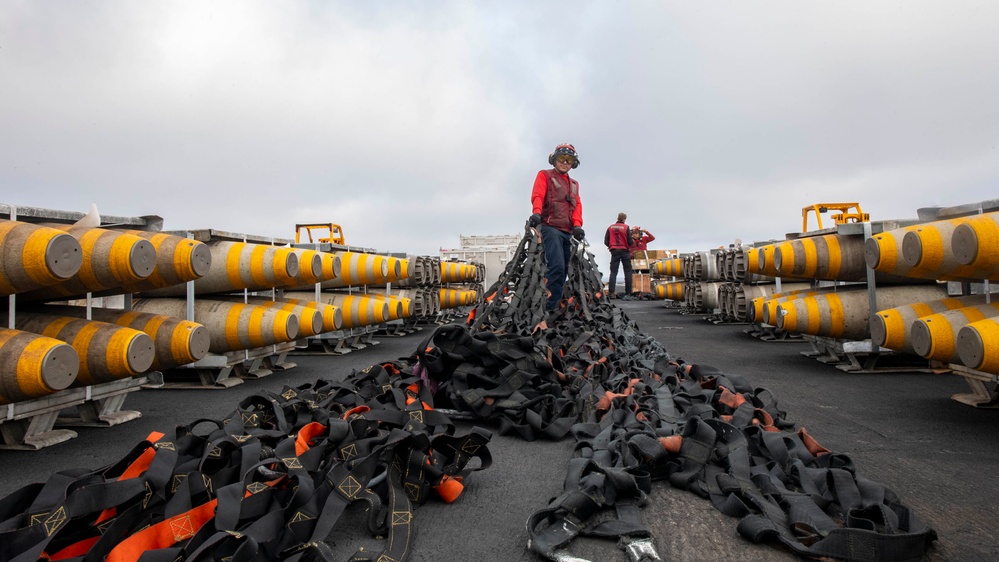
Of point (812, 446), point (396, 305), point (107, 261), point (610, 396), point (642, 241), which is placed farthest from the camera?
point (642, 241)

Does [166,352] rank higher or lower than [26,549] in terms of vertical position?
higher

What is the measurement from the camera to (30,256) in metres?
3.00

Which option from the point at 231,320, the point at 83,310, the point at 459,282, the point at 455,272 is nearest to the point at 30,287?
the point at 83,310

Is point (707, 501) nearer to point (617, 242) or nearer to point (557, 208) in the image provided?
point (557, 208)

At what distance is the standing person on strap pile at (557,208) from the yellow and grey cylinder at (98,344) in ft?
12.2

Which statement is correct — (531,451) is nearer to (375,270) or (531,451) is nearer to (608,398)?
(608,398)

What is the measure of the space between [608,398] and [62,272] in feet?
10.3

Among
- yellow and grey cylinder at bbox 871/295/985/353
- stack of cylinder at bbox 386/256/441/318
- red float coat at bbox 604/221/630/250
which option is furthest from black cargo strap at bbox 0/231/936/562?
red float coat at bbox 604/221/630/250

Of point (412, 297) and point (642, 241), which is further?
point (642, 241)

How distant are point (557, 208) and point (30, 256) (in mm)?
4525

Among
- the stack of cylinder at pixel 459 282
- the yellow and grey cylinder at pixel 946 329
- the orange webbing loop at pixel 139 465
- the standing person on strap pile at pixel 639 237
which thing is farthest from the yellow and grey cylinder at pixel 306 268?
the standing person on strap pile at pixel 639 237

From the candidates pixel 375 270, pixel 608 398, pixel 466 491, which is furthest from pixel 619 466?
pixel 375 270

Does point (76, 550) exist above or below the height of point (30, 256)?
below

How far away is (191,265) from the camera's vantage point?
4.16 m
